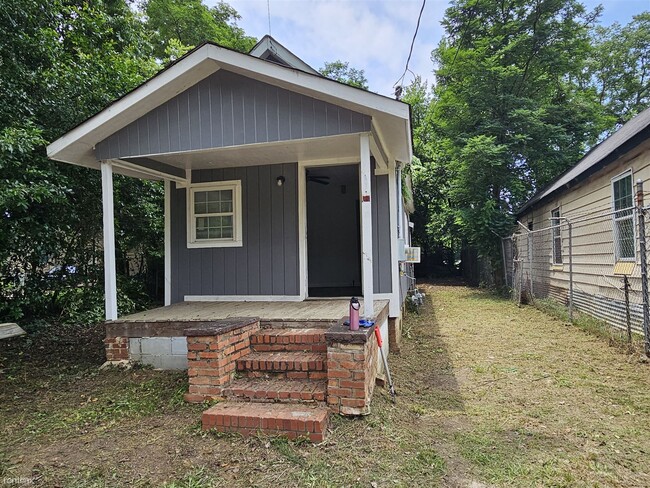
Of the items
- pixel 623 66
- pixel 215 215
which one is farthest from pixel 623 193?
pixel 623 66

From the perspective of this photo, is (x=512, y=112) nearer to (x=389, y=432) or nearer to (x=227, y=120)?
(x=227, y=120)

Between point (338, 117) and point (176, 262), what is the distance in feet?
11.3

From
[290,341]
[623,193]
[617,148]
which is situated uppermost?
[617,148]

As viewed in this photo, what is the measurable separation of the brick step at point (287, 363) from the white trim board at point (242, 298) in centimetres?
198

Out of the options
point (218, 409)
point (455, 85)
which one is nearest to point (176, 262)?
point (218, 409)

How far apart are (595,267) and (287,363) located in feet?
20.5

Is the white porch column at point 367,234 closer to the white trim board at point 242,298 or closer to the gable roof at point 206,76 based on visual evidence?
the gable roof at point 206,76

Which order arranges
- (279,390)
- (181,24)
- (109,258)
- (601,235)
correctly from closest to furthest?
(279,390)
(109,258)
(601,235)
(181,24)

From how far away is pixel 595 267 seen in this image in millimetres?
6801

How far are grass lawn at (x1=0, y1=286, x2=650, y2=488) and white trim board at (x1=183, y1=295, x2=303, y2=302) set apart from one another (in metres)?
1.45

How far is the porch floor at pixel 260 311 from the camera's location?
13.3ft

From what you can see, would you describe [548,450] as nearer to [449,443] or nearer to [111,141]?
[449,443]


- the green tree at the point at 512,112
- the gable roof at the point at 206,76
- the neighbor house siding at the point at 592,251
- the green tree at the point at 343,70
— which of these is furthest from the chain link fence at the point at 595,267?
the green tree at the point at 343,70

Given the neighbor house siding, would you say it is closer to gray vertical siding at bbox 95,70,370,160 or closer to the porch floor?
the porch floor
